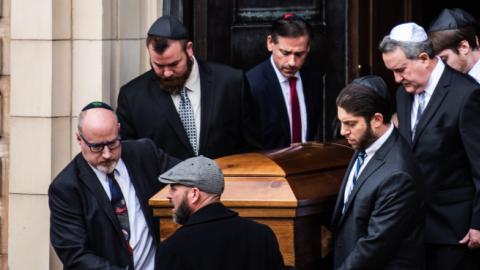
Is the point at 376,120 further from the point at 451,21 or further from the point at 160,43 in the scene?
the point at 160,43

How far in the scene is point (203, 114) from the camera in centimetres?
804

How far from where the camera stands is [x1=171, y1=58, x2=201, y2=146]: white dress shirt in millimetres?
8039

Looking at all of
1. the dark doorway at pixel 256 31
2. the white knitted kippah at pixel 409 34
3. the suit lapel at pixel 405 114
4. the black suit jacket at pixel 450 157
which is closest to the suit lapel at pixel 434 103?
the black suit jacket at pixel 450 157

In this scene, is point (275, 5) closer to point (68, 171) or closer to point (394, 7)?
point (394, 7)

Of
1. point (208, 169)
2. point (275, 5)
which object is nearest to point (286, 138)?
point (275, 5)

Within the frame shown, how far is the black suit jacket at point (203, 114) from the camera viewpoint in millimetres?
7988

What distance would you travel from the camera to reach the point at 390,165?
22.1 feet

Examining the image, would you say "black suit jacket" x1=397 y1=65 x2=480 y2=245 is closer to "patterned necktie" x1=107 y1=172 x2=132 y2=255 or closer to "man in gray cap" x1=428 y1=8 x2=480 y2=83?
"man in gray cap" x1=428 y1=8 x2=480 y2=83

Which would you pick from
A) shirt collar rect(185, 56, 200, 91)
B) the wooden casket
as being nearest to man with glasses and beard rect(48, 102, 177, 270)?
the wooden casket

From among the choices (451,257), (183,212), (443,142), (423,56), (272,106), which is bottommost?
(451,257)

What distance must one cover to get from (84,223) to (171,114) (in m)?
1.06

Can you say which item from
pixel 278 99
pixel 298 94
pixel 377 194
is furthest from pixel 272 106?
pixel 377 194

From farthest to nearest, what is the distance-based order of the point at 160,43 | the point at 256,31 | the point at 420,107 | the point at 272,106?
the point at 256,31 < the point at 272,106 < the point at 160,43 < the point at 420,107

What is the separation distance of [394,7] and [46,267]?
289 cm
